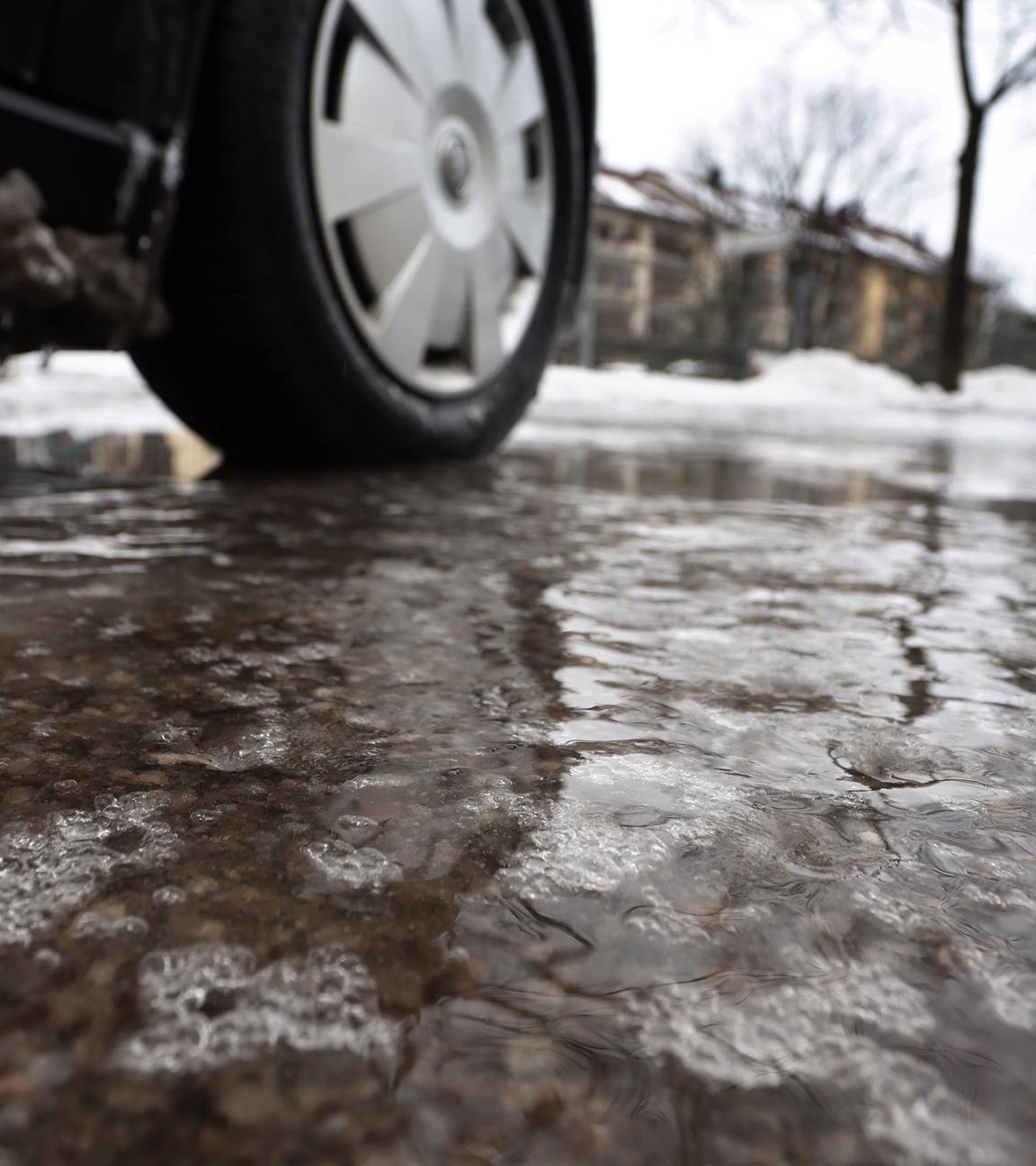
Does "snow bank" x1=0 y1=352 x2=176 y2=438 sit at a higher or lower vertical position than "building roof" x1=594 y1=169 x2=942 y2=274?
lower

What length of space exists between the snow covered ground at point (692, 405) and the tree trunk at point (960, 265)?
0.89ft

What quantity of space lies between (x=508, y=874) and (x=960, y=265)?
12090 mm

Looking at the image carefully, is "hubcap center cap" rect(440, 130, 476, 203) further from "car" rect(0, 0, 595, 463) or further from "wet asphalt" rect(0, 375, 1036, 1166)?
"wet asphalt" rect(0, 375, 1036, 1166)

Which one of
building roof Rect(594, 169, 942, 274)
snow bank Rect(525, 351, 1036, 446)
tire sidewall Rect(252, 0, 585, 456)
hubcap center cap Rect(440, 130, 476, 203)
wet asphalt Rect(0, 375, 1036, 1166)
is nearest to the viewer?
wet asphalt Rect(0, 375, 1036, 1166)

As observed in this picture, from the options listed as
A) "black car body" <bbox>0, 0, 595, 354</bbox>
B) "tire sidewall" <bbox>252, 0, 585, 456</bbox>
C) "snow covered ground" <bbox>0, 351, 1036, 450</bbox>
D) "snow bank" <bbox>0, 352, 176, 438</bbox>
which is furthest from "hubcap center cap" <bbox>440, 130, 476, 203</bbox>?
"snow covered ground" <bbox>0, 351, 1036, 450</bbox>

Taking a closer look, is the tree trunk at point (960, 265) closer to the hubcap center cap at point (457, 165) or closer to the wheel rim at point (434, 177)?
the wheel rim at point (434, 177)

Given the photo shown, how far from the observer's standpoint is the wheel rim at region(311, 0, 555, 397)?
2031 mm

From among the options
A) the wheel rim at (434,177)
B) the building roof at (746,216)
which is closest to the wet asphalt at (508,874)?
the wheel rim at (434,177)

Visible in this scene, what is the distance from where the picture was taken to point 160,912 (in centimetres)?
48

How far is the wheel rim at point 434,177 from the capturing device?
2031mm

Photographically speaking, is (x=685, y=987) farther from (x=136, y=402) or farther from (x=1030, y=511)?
(x=136, y=402)

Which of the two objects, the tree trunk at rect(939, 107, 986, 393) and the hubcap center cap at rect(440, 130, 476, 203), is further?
the tree trunk at rect(939, 107, 986, 393)

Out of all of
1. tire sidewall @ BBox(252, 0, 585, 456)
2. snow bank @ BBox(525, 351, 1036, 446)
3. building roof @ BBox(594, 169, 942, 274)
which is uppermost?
building roof @ BBox(594, 169, 942, 274)

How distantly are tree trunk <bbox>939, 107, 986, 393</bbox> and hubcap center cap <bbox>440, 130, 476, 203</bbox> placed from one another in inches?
399
